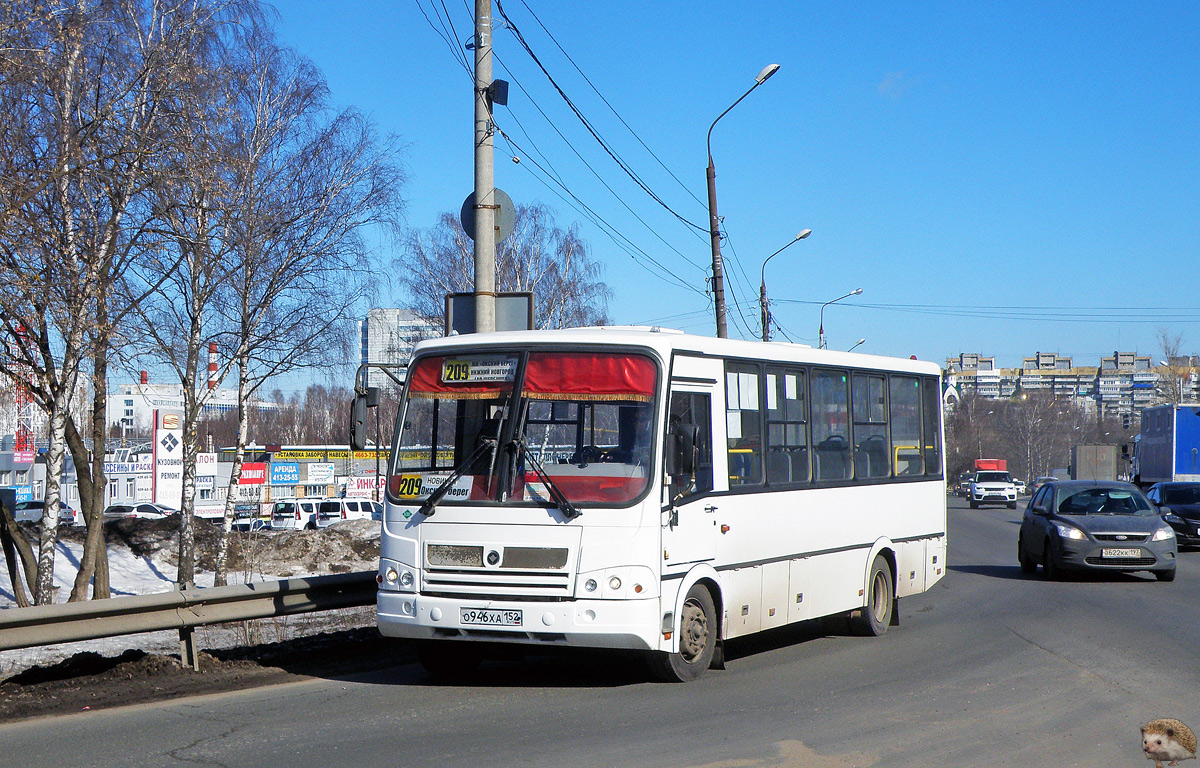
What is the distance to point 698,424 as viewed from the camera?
947cm

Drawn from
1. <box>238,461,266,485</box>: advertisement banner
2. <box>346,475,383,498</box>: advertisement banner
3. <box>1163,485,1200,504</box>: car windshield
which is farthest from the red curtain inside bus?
<box>346,475,383,498</box>: advertisement banner

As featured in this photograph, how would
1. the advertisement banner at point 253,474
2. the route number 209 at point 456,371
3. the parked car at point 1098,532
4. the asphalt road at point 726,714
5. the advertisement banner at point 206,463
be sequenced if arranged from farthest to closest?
1. the advertisement banner at point 206,463
2. the advertisement banner at point 253,474
3. the parked car at point 1098,532
4. the route number 209 at point 456,371
5. the asphalt road at point 726,714

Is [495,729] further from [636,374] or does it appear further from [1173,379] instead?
[1173,379]

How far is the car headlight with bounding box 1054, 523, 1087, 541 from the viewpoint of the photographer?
17531mm

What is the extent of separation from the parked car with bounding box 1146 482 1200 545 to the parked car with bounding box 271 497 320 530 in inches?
1218

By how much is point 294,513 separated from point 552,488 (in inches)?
1664

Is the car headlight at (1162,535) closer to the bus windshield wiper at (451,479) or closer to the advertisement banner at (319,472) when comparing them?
the bus windshield wiper at (451,479)

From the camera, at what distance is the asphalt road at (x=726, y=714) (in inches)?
259

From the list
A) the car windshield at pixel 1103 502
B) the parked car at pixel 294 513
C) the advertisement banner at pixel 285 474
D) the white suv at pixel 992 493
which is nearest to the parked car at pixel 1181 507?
the car windshield at pixel 1103 502

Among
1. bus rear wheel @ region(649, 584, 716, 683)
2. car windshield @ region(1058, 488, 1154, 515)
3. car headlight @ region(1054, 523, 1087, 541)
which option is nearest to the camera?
bus rear wheel @ region(649, 584, 716, 683)

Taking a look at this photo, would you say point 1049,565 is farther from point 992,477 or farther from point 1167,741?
point 992,477

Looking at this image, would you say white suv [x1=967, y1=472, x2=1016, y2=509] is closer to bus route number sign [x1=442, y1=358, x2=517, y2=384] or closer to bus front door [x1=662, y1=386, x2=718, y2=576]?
bus front door [x1=662, y1=386, x2=718, y2=576]

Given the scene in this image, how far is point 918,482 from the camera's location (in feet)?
44.0

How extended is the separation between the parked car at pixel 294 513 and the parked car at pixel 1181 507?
30929mm
